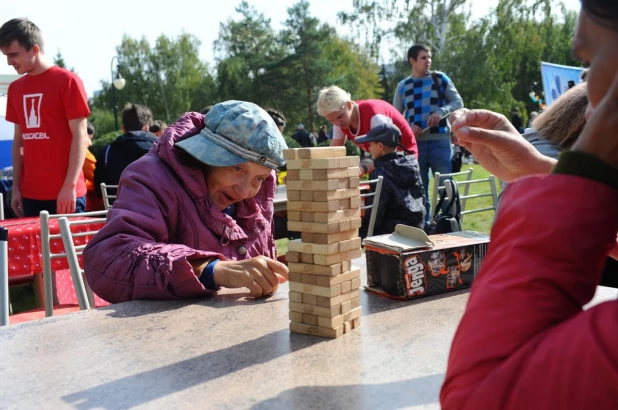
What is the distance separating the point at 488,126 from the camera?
5.56ft

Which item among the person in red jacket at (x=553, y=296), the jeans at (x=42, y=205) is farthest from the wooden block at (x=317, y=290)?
the jeans at (x=42, y=205)

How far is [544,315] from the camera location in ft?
1.98

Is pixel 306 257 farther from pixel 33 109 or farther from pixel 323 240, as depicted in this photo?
pixel 33 109

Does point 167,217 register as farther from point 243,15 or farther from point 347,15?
point 243,15

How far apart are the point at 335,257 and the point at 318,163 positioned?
0.20 m

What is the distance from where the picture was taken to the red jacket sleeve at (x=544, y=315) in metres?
0.56

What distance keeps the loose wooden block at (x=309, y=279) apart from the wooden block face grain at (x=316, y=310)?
0.05 metres

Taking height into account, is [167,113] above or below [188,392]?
above

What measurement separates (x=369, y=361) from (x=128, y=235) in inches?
33.8

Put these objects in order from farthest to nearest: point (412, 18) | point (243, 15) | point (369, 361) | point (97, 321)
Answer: point (243, 15) → point (412, 18) → point (97, 321) → point (369, 361)

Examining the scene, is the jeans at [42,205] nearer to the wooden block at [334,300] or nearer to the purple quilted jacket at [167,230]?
the purple quilted jacket at [167,230]

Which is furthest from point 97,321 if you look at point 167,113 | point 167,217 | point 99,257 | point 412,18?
point 167,113

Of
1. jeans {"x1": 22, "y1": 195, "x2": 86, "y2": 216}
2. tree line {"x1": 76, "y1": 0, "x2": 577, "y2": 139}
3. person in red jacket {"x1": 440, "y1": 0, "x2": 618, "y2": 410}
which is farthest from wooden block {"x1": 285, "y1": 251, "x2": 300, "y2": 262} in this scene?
tree line {"x1": 76, "y1": 0, "x2": 577, "y2": 139}

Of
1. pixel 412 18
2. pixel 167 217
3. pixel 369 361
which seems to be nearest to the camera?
pixel 369 361
